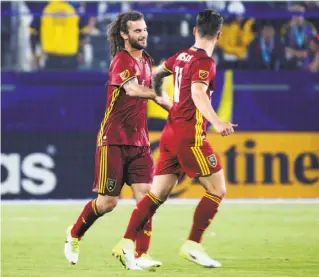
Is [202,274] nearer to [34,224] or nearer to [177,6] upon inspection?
[34,224]

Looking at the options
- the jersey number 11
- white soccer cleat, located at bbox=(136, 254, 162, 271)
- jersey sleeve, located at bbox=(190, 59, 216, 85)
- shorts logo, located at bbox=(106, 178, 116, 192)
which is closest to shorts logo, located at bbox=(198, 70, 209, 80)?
jersey sleeve, located at bbox=(190, 59, 216, 85)

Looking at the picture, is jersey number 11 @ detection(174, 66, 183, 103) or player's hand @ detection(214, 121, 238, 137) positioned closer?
player's hand @ detection(214, 121, 238, 137)

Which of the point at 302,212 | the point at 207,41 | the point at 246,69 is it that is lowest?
the point at 302,212

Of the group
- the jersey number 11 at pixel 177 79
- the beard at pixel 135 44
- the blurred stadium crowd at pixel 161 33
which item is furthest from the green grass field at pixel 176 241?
the blurred stadium crowd at pixel 161 33

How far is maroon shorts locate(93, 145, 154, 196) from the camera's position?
8594mm

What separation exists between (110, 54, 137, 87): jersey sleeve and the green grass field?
153 cm

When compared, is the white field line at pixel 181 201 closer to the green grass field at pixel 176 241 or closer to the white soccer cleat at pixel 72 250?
the green grass field at pixel 176 241

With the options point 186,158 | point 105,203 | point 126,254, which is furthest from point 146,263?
point 186,158

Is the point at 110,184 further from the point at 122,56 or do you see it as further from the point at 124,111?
the point at 122,56

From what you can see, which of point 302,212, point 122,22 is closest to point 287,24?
point 302,212

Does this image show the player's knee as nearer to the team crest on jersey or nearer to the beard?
the team crest on jersey

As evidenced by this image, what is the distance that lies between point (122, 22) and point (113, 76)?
46 centimetres

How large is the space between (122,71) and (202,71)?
2.36ft

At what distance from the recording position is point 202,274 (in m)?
8.33
